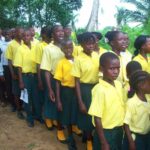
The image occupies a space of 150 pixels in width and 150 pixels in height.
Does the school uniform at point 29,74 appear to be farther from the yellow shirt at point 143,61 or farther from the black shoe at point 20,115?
the yellow shirt at point 143,61

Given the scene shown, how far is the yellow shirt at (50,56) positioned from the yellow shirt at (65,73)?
384 mm

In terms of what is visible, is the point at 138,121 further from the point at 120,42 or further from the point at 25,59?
the point at 25,59

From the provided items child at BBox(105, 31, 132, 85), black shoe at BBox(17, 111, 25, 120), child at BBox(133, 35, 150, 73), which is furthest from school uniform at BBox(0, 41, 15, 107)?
child at BBox(133, 35, 150, 73)

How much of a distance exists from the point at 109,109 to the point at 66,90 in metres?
1.38

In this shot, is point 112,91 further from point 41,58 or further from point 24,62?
point 24,62

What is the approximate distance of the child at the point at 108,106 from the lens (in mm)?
3533

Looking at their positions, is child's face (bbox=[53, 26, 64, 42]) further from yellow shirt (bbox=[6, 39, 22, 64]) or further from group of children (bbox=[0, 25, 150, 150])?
yellow shirt (bbox=[6, 39, 22, 64])

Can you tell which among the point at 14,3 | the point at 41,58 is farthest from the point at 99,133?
the point at 14,3

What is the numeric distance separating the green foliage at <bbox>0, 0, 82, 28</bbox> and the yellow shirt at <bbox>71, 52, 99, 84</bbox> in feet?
29.9

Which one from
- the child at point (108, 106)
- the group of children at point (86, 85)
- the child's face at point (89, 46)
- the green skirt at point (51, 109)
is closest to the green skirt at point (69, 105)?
the group of children at point (86, 85)

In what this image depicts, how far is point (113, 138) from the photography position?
3688 millimetres

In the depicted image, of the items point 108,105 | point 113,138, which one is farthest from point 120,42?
point 113,138

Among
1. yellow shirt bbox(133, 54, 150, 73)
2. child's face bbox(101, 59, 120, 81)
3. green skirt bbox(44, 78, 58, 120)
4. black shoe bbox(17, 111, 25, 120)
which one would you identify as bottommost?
black shoe bbox(17, 111, 25, 120)

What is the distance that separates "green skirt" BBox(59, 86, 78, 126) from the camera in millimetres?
4887
